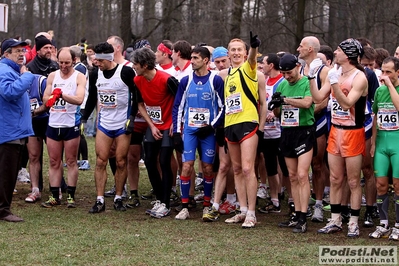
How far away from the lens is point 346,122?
286 inches

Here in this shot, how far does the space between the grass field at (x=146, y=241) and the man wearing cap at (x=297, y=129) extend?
0.43 meters

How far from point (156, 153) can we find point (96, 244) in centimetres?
230

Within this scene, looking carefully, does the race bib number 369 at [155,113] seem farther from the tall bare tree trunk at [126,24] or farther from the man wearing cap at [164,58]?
the tall bare tree trunk at [126,24]

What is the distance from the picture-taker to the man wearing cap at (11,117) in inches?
301

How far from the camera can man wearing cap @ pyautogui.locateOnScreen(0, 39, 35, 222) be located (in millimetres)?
7654

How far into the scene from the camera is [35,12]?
39.1m

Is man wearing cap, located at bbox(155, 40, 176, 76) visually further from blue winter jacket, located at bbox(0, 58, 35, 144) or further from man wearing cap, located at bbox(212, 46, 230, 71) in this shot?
blue winter jacket, located at bbox(0, 58, 35, 144)

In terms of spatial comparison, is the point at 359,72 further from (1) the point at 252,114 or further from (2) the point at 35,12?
(2) the point at 35,12

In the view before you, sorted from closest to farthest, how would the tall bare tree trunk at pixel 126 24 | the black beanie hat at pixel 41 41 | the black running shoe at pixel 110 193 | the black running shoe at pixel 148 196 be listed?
the black beanie hat at pixel 41 41 → the black running shoe at pixel 148 196 → the black running shoe at pixel 110 193 → the tall bare tree trunk at pixel 126 24

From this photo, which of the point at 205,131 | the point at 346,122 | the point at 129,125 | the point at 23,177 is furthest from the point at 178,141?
the point at 23,177

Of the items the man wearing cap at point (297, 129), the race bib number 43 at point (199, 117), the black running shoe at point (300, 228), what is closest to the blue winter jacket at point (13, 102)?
the race bib number 43 at point (199, 117)

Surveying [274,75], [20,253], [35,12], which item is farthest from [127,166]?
[35,12]

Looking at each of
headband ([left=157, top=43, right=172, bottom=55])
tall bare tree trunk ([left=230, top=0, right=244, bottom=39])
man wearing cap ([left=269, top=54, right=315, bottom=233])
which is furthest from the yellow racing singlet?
tall bare tree trunk ([left=230, top=0, right=244, bottom=39])

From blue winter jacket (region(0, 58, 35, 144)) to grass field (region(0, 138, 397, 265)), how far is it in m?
1.14
